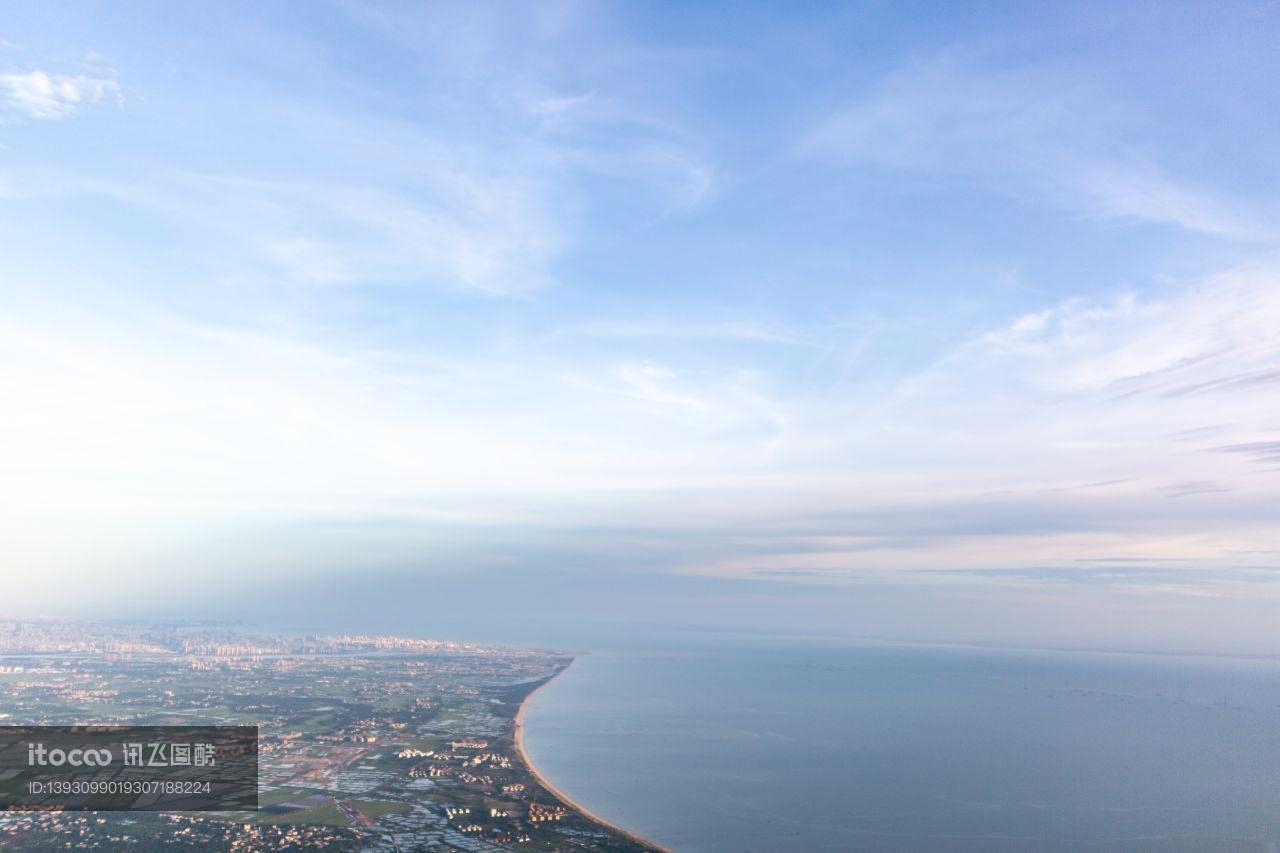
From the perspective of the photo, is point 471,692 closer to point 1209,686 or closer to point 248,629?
point 1209,686

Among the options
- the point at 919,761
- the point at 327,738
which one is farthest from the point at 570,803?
the point at 919,761

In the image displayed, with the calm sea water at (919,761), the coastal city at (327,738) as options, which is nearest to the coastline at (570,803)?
the coastal city at (327,738)

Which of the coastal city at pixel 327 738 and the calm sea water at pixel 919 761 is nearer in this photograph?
the coastal city at pixel 327 738

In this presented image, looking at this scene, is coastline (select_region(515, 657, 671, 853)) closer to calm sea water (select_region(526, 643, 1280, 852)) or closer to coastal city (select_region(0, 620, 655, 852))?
coastal city (select_region(0, 620, 655, 852))

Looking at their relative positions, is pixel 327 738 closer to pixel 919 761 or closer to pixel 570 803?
pixel 570 803

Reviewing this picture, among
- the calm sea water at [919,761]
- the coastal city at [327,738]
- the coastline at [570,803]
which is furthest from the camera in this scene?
the calm sea water at [919,761]

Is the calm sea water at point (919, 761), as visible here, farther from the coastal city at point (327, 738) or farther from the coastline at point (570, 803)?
the coastal city at point (327, 738)
